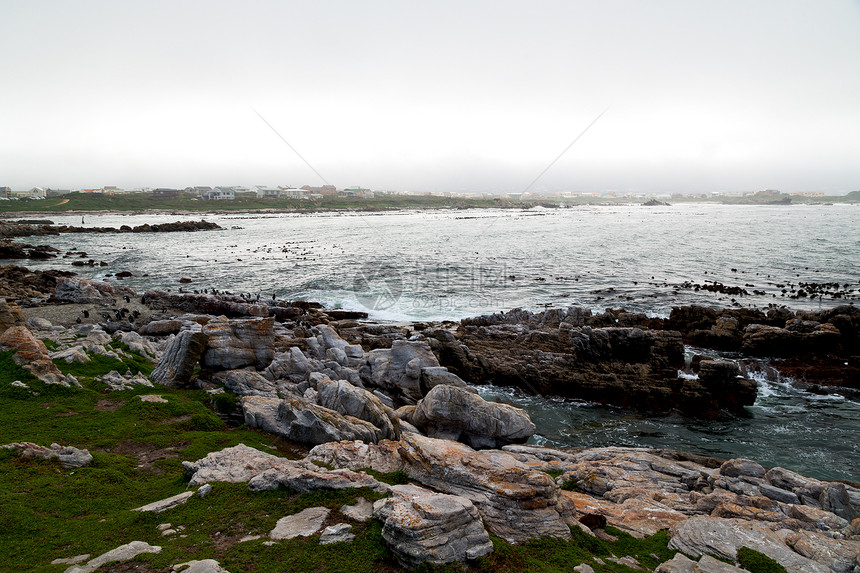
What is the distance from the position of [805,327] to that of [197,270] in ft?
203

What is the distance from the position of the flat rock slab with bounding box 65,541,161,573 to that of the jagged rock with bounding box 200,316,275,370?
11.6m

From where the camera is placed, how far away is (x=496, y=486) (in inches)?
372

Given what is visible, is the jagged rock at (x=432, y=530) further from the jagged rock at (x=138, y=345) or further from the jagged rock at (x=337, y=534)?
the jagged rock at (x=138, y=345)

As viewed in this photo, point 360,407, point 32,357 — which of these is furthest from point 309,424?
point 32,357

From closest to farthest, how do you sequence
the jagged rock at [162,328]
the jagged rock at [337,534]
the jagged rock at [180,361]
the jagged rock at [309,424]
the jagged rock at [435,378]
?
the jagged rock at [337,534], the jagged rock at [309,424], the jagged rock at [180,361], the jagged rock at [435,378], the jagged rock at [162,328]

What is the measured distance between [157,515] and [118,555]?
1.32 m

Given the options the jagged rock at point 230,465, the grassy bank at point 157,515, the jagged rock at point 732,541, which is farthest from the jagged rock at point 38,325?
the jagged rock at point 732,541

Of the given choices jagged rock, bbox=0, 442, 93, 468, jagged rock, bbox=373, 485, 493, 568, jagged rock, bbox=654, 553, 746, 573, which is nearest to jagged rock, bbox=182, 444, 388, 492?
jagged rock, bbox=373, 485, 493, 568

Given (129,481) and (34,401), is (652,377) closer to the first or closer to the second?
(129,481)

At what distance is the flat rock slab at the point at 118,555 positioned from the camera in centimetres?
718

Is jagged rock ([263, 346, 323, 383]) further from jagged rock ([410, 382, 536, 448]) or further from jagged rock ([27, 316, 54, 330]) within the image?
jagged rock ([27, 316, 54, 330])

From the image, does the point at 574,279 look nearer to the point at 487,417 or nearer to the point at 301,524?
the point at 487,417

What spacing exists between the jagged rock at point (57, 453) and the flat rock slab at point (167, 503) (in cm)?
299

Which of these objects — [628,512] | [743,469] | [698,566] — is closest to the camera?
[698,566]
